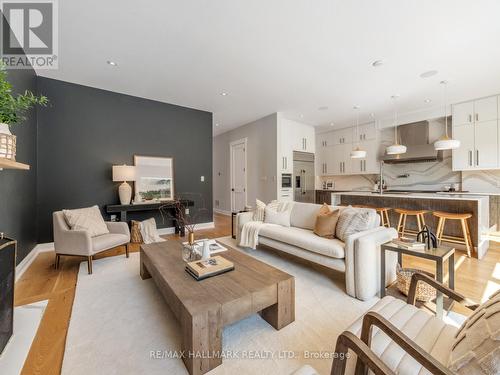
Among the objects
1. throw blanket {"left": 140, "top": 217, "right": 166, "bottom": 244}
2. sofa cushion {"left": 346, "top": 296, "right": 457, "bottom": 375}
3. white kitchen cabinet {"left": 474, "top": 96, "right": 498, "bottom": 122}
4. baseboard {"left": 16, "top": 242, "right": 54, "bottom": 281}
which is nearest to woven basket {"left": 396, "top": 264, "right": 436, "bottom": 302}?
sofa cushion {"left": 346, "top": 296, "right": 457, "bottom": 375}

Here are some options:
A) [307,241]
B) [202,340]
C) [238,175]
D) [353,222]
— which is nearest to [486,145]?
[353,222]

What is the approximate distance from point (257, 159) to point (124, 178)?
3308mm

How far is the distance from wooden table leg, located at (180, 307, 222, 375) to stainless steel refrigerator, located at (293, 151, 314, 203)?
4.95 meters

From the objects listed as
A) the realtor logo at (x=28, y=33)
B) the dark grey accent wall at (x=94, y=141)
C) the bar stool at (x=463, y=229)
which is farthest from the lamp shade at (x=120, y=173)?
the bar stool at (x=463, y=229)

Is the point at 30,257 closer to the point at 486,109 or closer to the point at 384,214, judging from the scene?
the point at 384,214

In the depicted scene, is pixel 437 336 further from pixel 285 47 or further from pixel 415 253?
pixel 285 47

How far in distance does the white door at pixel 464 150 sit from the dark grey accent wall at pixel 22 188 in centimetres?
743

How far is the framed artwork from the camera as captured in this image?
4.29 metres

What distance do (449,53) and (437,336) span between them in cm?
355

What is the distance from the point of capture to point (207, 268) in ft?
5.74

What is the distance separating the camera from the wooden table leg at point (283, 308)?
163 cm

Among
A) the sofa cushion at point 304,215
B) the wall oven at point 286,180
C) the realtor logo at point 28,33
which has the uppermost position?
the realtor logo at point 28,33

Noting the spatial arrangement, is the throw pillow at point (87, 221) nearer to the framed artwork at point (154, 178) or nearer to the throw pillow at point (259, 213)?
the framed artwork at point (154, 178)

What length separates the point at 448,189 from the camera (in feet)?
16.1
